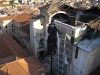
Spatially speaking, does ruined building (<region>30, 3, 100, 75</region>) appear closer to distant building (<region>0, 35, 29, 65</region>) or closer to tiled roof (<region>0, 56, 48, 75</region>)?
distant building (<region>0, 35, 29, 65</region>)

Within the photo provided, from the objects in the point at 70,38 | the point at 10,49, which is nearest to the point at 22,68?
the point at 70,38

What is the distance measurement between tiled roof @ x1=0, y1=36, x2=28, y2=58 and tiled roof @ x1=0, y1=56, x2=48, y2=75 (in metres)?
3.43

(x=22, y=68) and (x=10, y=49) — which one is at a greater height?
(x=22, y=68)

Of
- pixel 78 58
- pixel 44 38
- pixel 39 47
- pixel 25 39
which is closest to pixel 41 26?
pixel 44 38

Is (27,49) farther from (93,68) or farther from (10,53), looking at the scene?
(93,68)

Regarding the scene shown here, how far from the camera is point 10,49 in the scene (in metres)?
26.9

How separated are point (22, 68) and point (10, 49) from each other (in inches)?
300

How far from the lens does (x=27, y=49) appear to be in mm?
30734

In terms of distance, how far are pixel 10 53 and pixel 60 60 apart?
29.6ft

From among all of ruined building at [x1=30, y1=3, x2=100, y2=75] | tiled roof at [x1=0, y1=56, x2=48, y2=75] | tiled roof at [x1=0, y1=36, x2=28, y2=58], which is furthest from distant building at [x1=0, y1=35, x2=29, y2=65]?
ruined building at [x1=30, y1=3, x2=100, y2=75]

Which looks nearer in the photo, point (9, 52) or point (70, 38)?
point (70, 38)

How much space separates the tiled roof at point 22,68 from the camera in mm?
19766

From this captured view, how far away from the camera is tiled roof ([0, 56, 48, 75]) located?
64.8 feet

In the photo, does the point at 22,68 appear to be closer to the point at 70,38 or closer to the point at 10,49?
the point at 70,38
